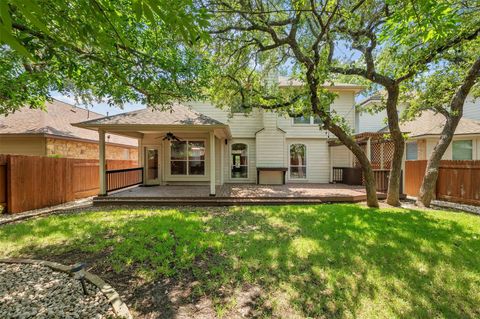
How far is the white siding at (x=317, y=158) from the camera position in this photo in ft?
44.3

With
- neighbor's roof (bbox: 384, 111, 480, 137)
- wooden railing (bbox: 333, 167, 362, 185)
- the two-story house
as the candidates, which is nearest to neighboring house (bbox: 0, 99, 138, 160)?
wooden railing (bbox: 333, 167, 362, 185)

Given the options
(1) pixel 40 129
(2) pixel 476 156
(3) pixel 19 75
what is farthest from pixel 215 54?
(2) pixel 476 156

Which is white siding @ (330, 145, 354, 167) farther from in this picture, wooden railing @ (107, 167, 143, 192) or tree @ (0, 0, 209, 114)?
wooden railing @ (107, 167, 143, 192)

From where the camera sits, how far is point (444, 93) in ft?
27.1

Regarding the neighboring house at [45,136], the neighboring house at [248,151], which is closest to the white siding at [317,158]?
the neighboring house at [248,151]

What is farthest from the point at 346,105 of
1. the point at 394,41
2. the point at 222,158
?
the point at 394,41

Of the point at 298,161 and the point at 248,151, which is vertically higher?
the point at 248,151

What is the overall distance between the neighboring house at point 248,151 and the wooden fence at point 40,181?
2.81 metres

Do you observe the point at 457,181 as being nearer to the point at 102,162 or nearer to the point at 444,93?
the point at 444,93

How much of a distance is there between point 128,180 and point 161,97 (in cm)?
596

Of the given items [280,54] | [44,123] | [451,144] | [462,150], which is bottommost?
[462,150]

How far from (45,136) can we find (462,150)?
2066cm

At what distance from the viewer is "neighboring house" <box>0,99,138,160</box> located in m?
10.4

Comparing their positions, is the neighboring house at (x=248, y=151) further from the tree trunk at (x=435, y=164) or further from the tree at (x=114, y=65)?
the tree trunk at (x=435, y=164)
